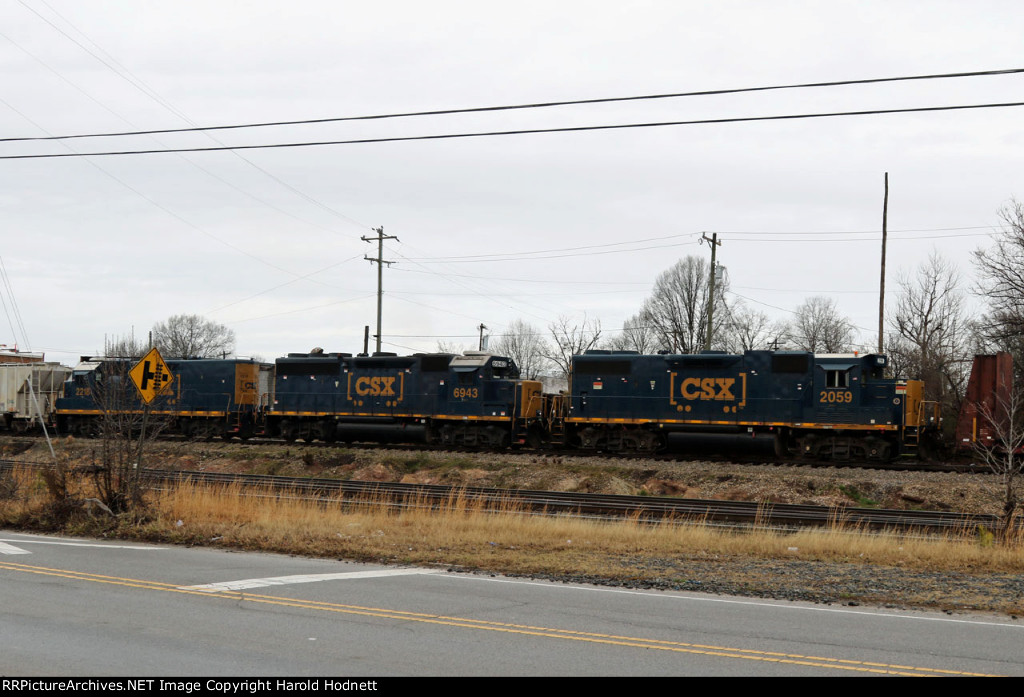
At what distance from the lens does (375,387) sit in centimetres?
3706

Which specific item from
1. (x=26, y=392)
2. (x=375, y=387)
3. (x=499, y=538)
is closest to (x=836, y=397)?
(x=375, y=387)

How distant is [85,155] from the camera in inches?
794

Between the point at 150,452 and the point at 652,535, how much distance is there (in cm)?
2599

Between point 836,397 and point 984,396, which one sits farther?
point 836,397

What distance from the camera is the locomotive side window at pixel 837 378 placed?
30234mm

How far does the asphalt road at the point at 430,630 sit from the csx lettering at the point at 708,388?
21.7 meters

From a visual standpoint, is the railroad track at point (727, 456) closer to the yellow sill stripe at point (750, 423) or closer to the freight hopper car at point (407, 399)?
the yellow sill stripe at point (750, 423)

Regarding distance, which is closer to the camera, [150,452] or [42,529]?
[42,529]

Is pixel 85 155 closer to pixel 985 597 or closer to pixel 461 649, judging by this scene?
pixel 461 649

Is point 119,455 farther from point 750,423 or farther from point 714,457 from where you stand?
point 750,423

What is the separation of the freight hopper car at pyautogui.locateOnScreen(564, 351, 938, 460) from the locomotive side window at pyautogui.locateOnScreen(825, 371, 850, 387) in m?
0.03

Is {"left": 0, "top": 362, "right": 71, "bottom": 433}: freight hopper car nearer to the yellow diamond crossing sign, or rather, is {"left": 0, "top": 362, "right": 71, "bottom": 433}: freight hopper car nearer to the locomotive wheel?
the yellow diamond crossing sign

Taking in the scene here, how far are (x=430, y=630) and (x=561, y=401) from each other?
27.0m

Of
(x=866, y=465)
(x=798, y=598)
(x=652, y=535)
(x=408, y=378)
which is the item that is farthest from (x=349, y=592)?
(x=408, y=378)
